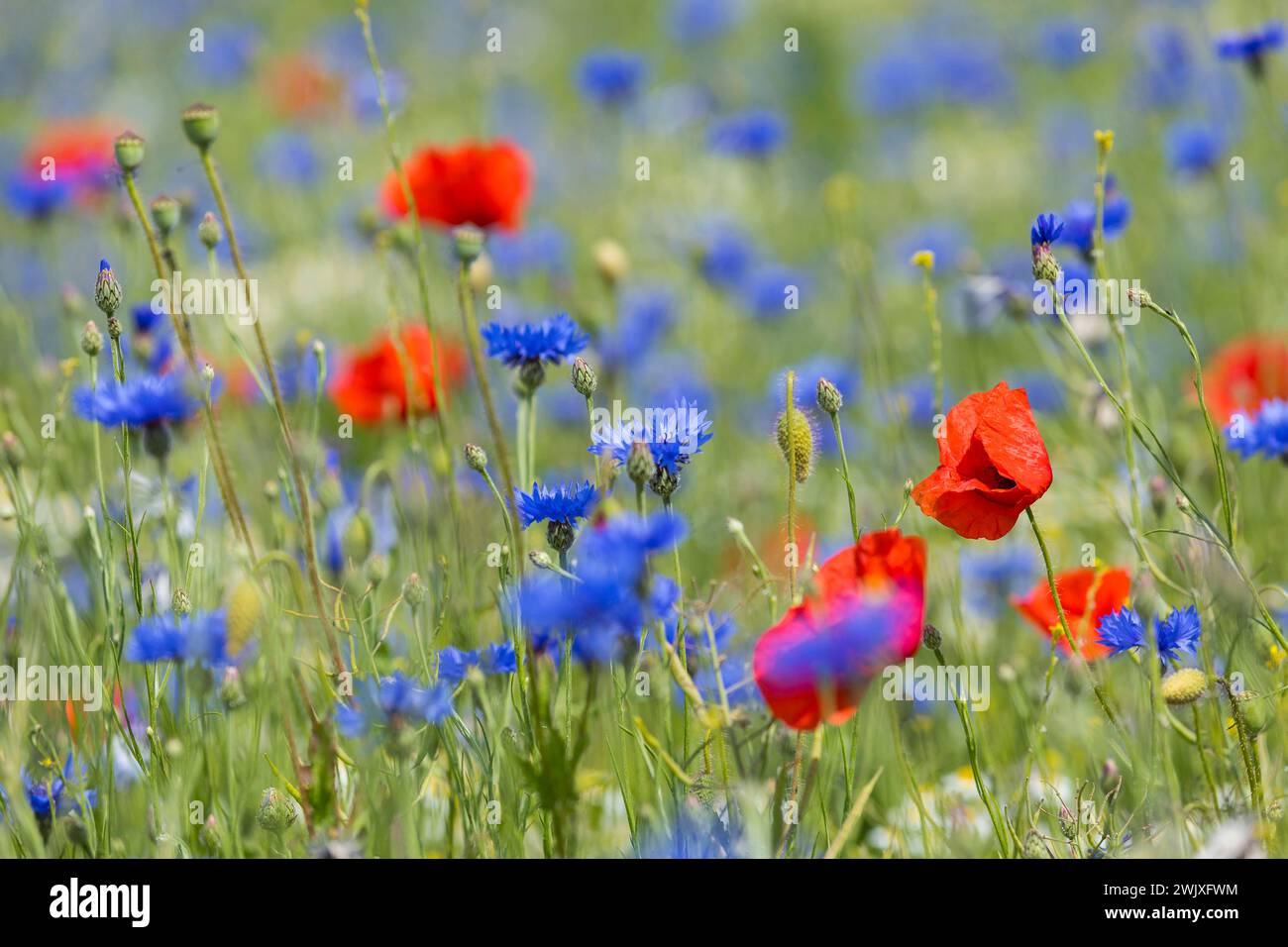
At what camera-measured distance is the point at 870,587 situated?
102 centimetres

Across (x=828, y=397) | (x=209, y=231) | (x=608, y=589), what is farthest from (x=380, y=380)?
(x=608, y=589)

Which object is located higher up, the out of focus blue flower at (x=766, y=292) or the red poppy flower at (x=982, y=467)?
the out of focus blue flower at (x=766, y=292)

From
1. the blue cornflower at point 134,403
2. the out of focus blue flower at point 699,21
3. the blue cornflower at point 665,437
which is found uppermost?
the out of focus blue flower at point 699,21

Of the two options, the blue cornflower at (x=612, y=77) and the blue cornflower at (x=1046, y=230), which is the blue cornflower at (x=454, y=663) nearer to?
the blue cornflower at (x=1046, y=230)

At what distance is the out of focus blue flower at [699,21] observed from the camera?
454cm

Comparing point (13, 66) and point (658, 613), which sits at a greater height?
point (13, 66)

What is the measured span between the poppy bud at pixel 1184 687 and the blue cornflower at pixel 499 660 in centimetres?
55

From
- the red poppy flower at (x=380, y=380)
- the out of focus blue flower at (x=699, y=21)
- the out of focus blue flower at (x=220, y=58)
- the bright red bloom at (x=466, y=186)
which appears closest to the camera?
the bright red bloom at (x=466, y=186)

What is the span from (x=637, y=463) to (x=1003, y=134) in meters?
4.01

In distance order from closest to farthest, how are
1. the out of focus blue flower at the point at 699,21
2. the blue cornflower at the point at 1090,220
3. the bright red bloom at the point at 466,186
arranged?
1. the blue cornflower at the point at 1090,220
2. the bright red bloom at the point at 466,186
3. the out of focus blue flower at the point at 699,21

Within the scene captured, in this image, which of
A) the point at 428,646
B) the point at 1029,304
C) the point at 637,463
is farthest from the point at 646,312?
the point at 637,463

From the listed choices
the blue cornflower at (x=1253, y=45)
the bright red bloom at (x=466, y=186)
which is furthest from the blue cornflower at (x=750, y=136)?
the bright red bloom at (x=466, y=186)

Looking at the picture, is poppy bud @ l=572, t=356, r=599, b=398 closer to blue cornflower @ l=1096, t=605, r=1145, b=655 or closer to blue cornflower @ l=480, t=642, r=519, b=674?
blue cornflower @ l=480, t=642, r=519, b=674

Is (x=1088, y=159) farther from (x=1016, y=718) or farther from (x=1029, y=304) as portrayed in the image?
(x=1016, y=718)
